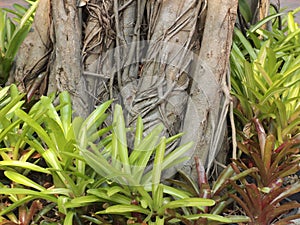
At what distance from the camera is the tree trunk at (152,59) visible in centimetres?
167

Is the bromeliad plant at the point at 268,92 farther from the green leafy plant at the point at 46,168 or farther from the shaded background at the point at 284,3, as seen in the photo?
the shaded background at the point at 284,3

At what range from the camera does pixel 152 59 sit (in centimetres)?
171

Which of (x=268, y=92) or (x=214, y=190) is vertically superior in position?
(x=268, y=92)

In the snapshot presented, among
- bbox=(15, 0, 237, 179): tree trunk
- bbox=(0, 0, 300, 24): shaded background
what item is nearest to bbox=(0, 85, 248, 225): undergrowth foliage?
bbox=(15, 0, 237, 179): tree trunk

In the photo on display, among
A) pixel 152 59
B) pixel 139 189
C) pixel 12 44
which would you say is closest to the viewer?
pixel 139 189

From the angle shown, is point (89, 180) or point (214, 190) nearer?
point (89, 180)

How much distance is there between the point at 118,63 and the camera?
70.3 inches

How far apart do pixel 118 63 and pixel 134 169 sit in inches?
19.4

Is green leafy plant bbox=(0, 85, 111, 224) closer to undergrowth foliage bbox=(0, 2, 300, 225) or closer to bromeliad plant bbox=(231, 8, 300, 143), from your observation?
undergrowth foliage bbox=(0, 2, 300, 225)

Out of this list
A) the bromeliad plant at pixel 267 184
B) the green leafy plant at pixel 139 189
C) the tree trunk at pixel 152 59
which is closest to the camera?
the green leafy plant at pixel 139 189

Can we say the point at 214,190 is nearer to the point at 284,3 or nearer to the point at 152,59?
the point at 152,59

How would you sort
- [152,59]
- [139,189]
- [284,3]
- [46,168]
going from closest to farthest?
1. [139,189]
2. [46,168]
3. [152,59]
4. [284,3]

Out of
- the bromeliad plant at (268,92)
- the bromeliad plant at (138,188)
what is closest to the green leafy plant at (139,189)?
the bromeliad plant at (138,188)

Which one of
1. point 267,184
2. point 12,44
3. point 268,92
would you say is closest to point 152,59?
point 268,92
